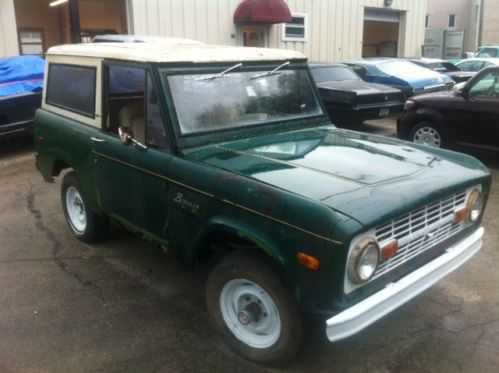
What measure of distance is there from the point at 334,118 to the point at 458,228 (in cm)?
664

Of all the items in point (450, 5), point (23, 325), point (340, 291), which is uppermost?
point (450, 5)

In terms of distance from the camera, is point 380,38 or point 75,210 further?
point 380,38

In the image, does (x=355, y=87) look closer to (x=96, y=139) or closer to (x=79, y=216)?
(x=79, y=216)

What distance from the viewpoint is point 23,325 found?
3568 mm

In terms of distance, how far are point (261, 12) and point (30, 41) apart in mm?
8764

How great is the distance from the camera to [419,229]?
295 centimetres

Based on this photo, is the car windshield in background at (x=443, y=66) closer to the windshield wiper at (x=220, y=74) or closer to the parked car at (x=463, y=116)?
the parked car at (x=463, y=116)

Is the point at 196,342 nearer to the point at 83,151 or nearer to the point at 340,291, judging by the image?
the point at 340,291

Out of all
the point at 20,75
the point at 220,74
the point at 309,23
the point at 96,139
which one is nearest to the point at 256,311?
the point at 220,74

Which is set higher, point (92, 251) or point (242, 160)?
point (242, 160)

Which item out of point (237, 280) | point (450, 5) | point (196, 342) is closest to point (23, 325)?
point (196, 342)

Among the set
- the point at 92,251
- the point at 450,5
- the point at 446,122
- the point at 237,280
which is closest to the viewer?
the point at 237,280

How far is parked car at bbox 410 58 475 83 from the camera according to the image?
14.2 metres

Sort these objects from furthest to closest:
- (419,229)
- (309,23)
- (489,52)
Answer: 1. (489,52)
2. (309,23)
3. (419,229)
